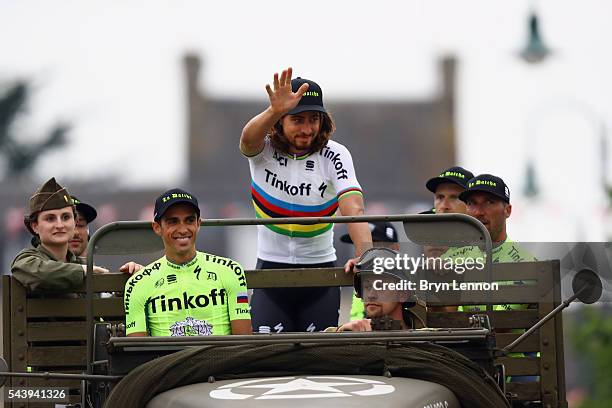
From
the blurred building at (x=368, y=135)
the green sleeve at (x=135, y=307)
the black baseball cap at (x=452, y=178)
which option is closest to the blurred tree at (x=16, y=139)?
the blurred building at (x=368, y=135)

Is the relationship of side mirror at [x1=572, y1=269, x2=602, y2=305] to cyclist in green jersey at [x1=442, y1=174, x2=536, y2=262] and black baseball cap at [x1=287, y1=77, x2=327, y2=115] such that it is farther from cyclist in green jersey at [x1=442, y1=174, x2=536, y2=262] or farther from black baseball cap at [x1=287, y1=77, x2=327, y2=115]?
black baseball cap at [x1=287, y1=77, x2=327, y2=115]

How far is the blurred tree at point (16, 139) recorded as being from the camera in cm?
7394

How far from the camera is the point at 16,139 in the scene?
248 ft

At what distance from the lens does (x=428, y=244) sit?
823cm

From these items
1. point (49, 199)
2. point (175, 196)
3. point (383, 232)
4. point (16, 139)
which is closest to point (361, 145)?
point (16, 139)

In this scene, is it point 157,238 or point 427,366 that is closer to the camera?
point 427,366

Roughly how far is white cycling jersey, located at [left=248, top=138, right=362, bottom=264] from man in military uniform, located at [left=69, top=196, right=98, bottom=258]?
1.49 metres

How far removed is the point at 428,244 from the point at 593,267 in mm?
899

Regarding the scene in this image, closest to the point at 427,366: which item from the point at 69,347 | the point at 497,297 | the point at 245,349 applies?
the point at 245,349

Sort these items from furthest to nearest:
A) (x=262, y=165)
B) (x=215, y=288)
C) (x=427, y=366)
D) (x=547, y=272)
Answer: (x=262, y=165) < (x=547, y=272) < (x=215, y=288) < (x=427, y=366)

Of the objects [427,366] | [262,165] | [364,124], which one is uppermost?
[364,124]

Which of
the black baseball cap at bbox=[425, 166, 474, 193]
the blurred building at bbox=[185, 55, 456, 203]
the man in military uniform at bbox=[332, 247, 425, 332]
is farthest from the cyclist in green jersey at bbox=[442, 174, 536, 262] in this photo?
the blurred building at bbox=[185, 55, 456, 203]

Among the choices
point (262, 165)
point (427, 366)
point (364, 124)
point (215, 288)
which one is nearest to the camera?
point (427, 366)

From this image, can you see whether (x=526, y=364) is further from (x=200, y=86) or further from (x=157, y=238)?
(x=200, y=86)
